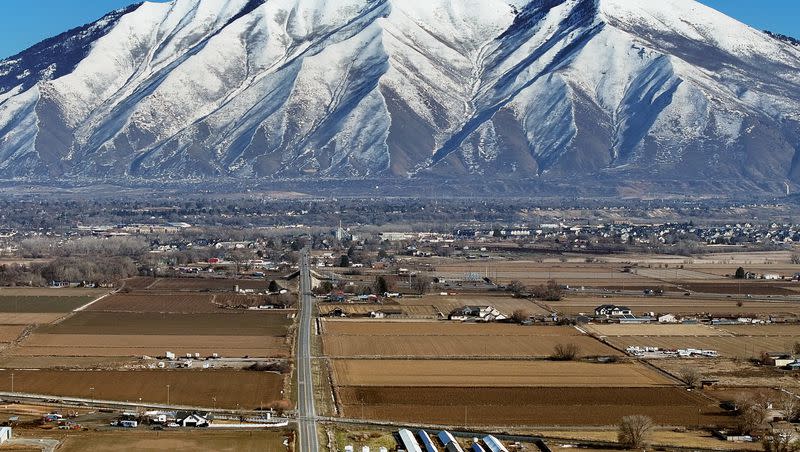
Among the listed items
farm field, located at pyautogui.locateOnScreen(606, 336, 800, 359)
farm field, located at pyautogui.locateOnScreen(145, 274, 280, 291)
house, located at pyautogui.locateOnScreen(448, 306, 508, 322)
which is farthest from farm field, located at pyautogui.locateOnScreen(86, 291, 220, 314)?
farm field, located at pyautogui.locateOnScreen(606, 336, 800, 359)

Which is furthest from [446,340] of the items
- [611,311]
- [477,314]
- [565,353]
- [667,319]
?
Result: [667,319]

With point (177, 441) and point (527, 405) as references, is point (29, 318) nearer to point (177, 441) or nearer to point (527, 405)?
point (177, 441)

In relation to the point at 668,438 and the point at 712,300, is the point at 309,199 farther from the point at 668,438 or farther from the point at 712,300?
the point at 668,438

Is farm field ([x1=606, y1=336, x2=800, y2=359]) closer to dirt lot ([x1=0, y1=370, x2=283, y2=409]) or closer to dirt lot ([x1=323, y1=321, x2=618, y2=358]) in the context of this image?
dirt lot ([x1=323, y1=321, x2=618, y2=358])

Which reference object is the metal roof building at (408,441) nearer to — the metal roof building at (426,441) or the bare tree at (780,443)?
the metal roof building at (426,441)

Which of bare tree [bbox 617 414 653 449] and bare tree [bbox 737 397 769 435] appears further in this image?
bare tree [bbox 737 397 769 435]

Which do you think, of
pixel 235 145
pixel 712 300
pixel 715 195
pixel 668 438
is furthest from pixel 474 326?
pixel 235 145
